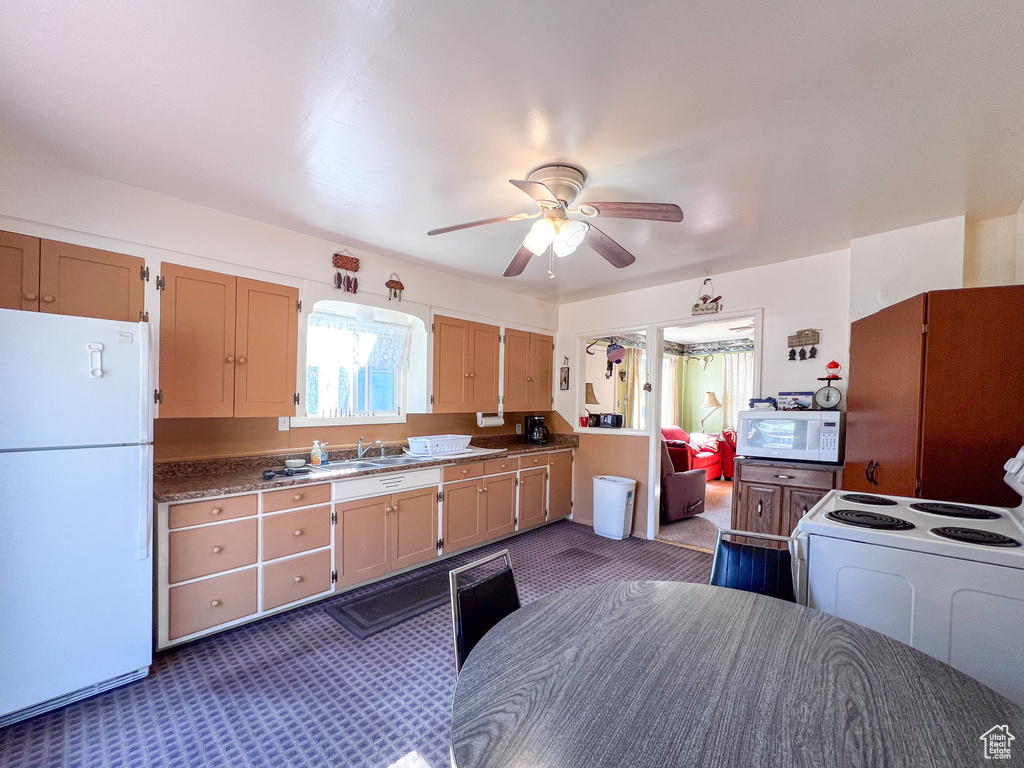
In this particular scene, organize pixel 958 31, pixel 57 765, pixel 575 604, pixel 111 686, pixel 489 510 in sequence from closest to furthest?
1. pixel 958 31
2. pixel 575 604
3. pixel 57 765
4. pixel 111 686
5. pixel 489 510

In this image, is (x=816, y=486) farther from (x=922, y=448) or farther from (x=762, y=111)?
(x=762, y=111)

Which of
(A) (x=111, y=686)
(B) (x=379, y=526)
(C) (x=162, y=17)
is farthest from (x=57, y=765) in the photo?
(C) (x=162, y=17)

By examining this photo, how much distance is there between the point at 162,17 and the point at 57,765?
2.58m

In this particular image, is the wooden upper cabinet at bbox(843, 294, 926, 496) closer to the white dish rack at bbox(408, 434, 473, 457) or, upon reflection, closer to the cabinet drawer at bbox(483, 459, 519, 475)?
the cabinet drawer at bbox(483, 459, 519, 475)

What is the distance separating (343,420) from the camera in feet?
11.4

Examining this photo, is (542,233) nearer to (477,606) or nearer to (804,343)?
(477,606)

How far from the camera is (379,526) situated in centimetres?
306

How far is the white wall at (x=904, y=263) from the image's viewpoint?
2.55m

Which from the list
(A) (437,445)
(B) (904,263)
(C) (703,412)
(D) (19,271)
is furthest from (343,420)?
(C) (703,412)

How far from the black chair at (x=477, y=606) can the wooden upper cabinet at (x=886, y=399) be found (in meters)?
2.04

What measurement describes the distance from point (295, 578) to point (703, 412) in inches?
295

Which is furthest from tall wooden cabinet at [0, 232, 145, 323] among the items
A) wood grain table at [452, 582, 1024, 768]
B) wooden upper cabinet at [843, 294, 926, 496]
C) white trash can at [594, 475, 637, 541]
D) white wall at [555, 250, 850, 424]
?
wooden upper cabinet at [843, 294, 926, 496]

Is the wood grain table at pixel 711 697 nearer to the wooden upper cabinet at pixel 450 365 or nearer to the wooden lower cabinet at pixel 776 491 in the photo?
the wooden lower cabinet at pixel 776 491

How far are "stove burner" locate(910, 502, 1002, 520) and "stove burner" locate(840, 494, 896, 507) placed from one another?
0.09 m
